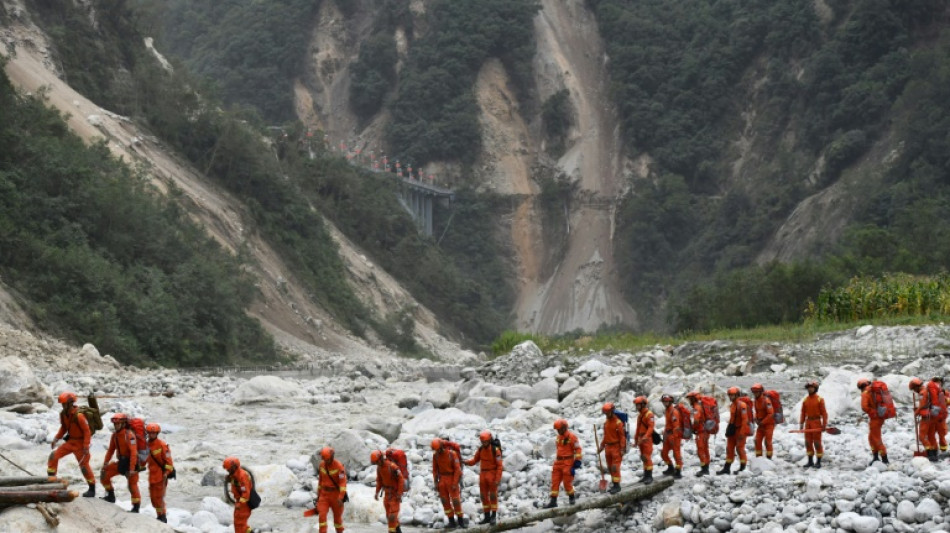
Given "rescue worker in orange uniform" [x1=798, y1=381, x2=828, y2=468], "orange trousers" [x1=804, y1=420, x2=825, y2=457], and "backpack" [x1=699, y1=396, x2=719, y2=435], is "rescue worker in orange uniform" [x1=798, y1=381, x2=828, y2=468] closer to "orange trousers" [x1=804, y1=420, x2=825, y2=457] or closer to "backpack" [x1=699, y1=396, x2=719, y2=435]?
"orange trousers" [x1=804, y1=420, x2=825, y2=457]

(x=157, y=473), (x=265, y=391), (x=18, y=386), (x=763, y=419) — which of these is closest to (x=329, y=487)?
(x=157, y=473)

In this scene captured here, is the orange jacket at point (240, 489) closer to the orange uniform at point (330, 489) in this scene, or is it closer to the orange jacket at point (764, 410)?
the orange uniform at point (330, 489)

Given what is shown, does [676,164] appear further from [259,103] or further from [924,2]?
[259,103]

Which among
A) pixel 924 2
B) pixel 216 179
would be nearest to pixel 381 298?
pixel 216 179

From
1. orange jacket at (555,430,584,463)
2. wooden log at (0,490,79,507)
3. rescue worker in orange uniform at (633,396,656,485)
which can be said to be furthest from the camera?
rescue worker in orange uniform at (633,396,656,485)

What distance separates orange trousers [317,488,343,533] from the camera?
16219mm

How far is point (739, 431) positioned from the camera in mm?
17828

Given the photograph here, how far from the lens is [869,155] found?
9256 cm

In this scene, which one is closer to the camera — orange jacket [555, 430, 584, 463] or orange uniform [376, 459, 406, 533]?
orange uniform [376, 459, 406, 533]

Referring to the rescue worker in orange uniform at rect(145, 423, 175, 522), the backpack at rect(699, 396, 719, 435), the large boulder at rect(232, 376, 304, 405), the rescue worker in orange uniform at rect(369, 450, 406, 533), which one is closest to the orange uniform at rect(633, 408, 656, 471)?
the backpack at rect(699, 396, 719, 435)

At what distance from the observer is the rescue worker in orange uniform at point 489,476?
17.0 m

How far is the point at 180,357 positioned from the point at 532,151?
76.0m

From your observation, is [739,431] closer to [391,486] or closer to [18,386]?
[391,486]

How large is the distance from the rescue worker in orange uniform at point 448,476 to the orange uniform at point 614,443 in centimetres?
244
